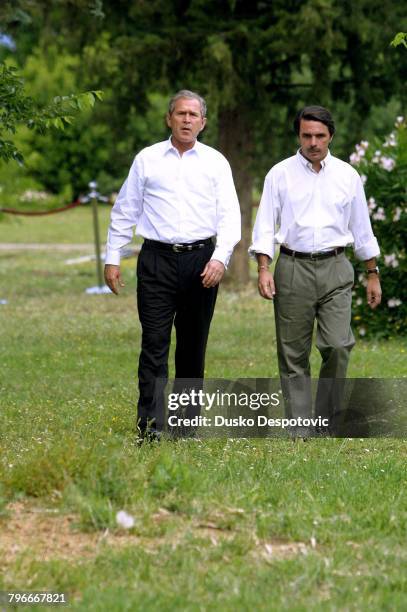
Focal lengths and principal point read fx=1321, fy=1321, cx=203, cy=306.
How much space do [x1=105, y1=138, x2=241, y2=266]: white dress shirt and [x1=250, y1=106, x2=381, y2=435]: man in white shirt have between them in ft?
0.77

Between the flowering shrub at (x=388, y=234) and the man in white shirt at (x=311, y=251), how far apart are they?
561 cm

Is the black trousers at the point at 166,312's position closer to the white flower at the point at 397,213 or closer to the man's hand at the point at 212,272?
the man's hand at the point at 212,272

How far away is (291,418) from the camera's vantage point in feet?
26.3

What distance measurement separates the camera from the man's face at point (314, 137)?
300 inches

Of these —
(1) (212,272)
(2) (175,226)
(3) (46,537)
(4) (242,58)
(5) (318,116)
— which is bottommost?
(3) (46,537)

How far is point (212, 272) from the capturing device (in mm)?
7520

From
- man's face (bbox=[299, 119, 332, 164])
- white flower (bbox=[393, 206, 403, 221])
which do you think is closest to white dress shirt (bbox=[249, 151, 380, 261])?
man's face (bbox=[299, 119, 332, 164])

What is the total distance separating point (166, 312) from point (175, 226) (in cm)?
53

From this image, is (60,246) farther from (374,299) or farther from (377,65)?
(374,299)

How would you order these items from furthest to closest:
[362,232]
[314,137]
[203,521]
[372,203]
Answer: [372,203]
[362,232]
[314,137]
[203,521]

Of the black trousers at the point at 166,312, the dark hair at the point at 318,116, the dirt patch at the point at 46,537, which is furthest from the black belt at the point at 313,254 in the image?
the dirt patch at the point at 46,537

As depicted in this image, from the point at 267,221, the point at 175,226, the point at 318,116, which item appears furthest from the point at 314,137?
the point at 175,226

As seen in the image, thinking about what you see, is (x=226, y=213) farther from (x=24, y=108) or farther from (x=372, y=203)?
(x=372, y=203)

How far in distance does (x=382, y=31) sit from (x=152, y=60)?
117 inches
